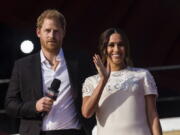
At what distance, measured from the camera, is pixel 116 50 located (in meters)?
3.67

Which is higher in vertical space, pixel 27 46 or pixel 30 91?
pixel 30 91

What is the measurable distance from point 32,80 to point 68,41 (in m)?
5.38

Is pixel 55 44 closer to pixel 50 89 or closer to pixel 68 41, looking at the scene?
pixel 50 89

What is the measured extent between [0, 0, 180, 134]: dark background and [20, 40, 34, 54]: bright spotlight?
0.27 ft

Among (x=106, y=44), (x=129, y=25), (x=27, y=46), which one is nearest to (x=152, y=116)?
(x=106, y=44)

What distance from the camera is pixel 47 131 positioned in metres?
3.51

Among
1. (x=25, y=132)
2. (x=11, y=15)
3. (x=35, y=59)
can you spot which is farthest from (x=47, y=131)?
(x=11, y=15)

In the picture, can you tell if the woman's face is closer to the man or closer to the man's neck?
the man

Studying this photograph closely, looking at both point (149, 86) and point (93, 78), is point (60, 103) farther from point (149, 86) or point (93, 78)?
point (149, 86)

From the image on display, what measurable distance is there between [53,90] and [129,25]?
5976 mm

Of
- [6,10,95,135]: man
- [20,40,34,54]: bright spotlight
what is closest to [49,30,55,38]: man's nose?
[6,10,95,135]: man

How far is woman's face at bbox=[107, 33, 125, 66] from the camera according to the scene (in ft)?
12.1

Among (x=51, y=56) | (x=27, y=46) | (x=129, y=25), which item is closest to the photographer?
(x=51, y=56)

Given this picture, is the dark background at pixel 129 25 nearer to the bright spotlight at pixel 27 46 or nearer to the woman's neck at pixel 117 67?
the bright spotlight at pixel 27 46
